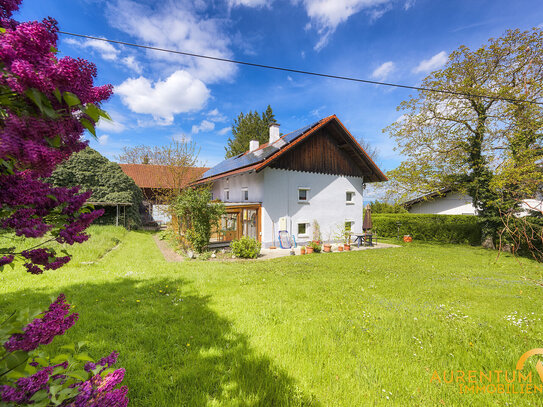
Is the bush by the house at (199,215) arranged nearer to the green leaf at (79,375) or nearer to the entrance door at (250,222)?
the entrance door at (250,222)

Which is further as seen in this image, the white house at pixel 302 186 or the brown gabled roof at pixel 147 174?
the brown gabled roof at pixel 147 174

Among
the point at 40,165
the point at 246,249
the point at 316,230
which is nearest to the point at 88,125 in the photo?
the point at 40,165

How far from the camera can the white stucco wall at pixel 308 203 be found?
43.3 ft

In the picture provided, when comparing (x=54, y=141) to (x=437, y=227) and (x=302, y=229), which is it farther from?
(x=437, y=227)

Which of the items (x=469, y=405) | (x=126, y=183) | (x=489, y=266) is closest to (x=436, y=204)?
(x=489, y=266)

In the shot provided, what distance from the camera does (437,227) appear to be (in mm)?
18078

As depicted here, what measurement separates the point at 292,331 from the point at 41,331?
362cm

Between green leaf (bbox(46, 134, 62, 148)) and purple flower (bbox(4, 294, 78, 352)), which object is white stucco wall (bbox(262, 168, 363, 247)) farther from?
green leaf (bbox(46, 134, 62, 148))

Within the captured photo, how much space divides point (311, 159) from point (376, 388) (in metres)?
13.1

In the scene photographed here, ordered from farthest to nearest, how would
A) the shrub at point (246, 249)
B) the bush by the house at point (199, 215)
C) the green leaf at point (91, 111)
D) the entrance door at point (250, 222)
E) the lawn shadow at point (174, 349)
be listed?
the entrance door at point (250, 222), the bush by the house at point (199, 215), the shrub at point (246, 249), the lawn shadow at point (174, 349), the green leaf at point (91, 111)

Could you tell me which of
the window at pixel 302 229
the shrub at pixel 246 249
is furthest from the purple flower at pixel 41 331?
the window at pixel 302 229

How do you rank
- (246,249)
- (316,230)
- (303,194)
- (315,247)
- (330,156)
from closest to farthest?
(246,249)
(315,247)
(303,194)
(316,230)
(330,156)

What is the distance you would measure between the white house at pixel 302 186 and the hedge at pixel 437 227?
4940 millimetres

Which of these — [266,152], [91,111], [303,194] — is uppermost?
[266,152]
